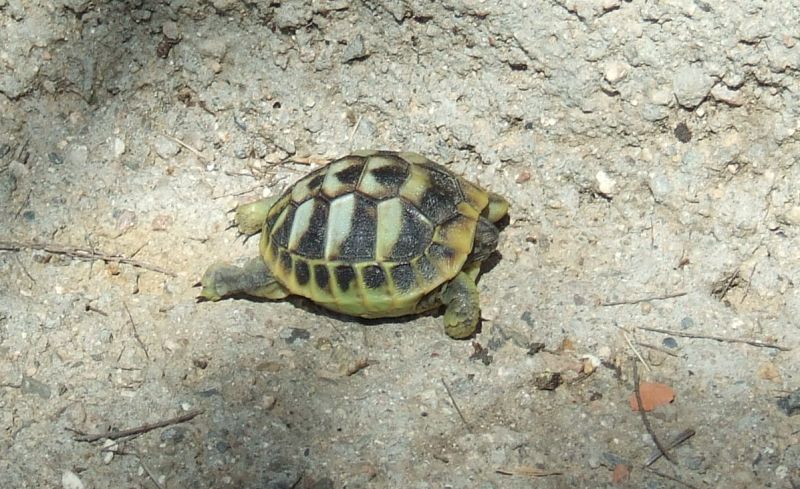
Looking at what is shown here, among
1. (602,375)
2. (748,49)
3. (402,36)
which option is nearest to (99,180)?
(402,36)

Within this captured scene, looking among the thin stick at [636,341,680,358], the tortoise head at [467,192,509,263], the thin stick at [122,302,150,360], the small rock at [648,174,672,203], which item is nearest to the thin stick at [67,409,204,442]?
the thin stick at [122,302,150,360]

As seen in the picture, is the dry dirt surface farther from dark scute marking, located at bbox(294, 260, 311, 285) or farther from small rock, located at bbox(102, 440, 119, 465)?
dark scute marking, located at bbox(294, 260, 311, 285)

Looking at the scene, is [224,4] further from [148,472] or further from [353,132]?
[148,472]

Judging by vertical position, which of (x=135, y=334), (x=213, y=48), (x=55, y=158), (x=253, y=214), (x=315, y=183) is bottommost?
(x=135, y=334)

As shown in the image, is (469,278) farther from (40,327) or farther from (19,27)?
(19,27)

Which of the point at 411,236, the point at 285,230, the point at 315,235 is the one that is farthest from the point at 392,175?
the point at 285,230

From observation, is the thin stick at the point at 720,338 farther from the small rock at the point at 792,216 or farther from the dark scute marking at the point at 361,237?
the dark scute marking at the point at 361,237
